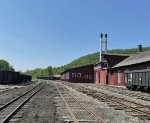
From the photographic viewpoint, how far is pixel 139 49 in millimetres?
66125

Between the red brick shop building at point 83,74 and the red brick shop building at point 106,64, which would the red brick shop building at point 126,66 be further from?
the red brick shop building at point 83,74

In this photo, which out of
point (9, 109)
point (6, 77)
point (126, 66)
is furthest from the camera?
point (6, 77)

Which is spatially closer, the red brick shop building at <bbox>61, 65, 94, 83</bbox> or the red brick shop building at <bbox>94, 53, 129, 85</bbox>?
the red brick shop building at <bbox>94, 53, 129, 85</bbox>

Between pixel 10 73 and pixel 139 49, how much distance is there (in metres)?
26.6

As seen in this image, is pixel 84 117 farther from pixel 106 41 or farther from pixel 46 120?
pixel 106 41

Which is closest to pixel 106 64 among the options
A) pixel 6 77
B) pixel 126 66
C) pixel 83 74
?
pixel 83 74

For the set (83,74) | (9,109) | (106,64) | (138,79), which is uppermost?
(106,64)

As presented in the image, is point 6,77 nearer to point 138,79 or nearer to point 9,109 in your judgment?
point 138,79

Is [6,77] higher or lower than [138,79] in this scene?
higher

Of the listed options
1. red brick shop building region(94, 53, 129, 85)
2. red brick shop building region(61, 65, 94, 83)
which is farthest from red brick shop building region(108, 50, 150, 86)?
red brick shop building region(61, 65, 94, 83)

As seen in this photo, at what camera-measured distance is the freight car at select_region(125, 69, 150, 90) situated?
101ft

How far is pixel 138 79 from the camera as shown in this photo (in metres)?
33.8

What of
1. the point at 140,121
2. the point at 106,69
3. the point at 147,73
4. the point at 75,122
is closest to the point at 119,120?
the point at 140,121

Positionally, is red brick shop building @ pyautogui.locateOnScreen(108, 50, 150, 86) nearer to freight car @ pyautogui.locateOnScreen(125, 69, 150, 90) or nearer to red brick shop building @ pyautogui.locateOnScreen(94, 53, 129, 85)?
red brick shop building @ pyautogui.locateOnScreen(94, 53, 129, 85)
